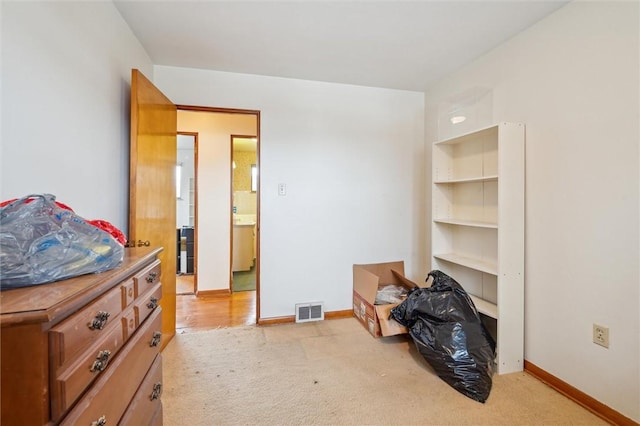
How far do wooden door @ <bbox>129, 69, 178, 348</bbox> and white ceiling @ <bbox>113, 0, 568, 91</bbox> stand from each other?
0.42 metres

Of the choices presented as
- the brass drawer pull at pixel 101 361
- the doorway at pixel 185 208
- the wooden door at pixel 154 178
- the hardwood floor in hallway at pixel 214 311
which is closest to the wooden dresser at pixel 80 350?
the brass drawer pull at pixel 101 361

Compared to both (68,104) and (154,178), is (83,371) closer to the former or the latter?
(68,104)

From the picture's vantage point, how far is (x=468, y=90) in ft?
8.35

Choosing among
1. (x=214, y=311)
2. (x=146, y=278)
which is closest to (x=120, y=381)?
(x=146, y=278)

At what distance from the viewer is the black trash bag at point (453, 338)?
1747 millimetres

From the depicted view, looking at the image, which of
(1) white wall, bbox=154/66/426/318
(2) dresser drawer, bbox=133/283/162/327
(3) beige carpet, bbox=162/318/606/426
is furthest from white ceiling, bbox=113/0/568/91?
(3) beige carpet, bbox=162/318/606/426

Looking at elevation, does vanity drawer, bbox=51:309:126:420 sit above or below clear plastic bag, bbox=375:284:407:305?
above

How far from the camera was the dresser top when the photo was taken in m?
0.53

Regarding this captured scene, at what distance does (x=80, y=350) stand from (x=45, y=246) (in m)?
0.26

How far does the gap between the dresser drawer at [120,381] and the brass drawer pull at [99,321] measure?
14 cm

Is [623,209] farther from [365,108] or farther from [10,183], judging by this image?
[10,183]

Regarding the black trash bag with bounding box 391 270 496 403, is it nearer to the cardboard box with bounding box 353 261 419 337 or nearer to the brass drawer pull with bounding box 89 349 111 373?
the cardboard box with bounding box 353 261 419 337

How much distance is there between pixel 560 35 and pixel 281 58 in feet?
6.38

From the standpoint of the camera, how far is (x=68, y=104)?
1.35m
